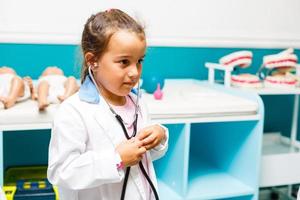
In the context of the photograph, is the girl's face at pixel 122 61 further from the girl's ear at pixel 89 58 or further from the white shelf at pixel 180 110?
the white shelf at pixel 180 110

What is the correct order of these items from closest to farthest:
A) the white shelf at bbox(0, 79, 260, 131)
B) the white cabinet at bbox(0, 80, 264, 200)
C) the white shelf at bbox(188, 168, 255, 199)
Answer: the white shelf at bbox(0, 79, 260, 131)
the white cabinet at bbox(0, 80, 264, 200)
the white shelf at bbox(188, 168, 255, 199)

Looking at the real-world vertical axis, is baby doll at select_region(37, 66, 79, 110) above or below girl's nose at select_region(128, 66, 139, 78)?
below

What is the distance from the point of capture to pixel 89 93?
0.98 meters

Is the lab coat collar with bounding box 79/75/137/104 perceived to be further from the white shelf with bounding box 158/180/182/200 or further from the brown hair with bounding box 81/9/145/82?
the white shelf with bounding box 158/180/182/200

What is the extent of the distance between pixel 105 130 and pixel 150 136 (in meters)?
0.10

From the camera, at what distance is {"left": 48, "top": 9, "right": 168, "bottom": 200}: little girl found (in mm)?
914

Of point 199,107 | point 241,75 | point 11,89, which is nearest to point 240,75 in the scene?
point 241,75

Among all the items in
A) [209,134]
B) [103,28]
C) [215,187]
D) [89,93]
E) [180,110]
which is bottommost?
[215,187]

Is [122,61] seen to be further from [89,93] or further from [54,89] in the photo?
[54,89]

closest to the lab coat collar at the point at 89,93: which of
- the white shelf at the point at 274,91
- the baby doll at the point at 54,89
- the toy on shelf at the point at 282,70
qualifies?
the baby doll at the point at 54,89

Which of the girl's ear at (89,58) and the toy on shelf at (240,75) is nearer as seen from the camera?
the girl's ear at (89,58)

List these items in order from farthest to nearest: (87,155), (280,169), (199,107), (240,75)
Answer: (240,75) → (280,169) → (199,107) → (87,155)

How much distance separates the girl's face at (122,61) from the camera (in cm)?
92

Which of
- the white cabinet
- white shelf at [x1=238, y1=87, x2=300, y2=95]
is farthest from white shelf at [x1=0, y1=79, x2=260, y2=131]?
white shelf at [x1=238, y1=87, x2=300, y2=95]
